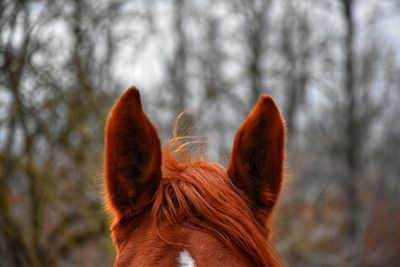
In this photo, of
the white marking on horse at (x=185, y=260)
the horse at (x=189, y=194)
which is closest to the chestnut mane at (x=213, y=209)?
the horse at (x=189, y=194)

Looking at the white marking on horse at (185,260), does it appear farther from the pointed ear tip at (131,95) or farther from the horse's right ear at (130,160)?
the pointed ear tip at (131,95)

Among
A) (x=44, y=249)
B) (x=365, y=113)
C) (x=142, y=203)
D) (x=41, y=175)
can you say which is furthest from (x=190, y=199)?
(x=365, y=113)

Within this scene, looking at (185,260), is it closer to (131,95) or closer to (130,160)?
(130,160)

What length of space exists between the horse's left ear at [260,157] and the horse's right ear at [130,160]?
1.12 feet

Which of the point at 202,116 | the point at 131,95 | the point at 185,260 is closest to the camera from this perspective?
the point at 185,260

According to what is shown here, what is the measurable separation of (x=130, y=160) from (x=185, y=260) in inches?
19.9

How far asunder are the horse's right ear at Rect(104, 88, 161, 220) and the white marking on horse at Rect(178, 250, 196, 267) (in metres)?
0.35

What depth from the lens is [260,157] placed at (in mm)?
1947

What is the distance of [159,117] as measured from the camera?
8508mm

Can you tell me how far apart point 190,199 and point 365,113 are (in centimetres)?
951

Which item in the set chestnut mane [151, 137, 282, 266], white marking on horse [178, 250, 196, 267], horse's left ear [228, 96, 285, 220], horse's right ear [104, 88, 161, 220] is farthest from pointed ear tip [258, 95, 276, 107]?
white marking on horse [178, 250, 196, 267]

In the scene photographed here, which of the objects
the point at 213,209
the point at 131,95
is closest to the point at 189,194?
the point at 213,209

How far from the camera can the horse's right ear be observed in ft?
5.89

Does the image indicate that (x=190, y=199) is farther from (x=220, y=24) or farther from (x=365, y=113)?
(x=220, y=24)
